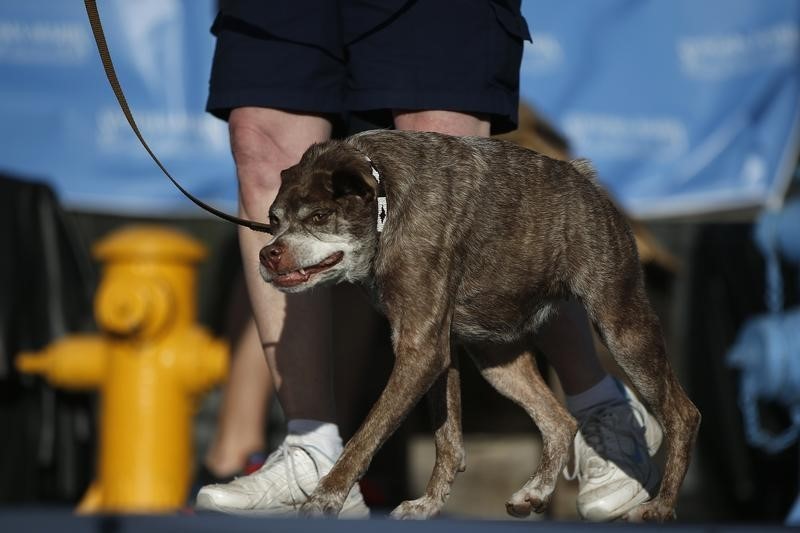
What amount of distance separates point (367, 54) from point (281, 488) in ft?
3.81

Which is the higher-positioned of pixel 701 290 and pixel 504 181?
pixel 504 181

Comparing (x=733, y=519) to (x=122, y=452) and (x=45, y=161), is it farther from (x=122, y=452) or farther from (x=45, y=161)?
(x=45, y=161)

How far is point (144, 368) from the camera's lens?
4.90 m

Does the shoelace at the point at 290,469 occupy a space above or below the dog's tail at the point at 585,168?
below

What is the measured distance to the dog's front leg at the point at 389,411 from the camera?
8.46 feet

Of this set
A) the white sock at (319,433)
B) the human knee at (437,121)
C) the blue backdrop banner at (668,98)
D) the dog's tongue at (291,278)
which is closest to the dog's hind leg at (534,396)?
the white sock at (319,433)

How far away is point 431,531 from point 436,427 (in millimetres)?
1088

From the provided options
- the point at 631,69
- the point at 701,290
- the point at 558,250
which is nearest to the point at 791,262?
the point at 701,290

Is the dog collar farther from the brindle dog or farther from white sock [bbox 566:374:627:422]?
white sock [bbox 566:374:627:422]

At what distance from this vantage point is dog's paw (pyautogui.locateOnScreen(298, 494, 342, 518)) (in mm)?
2541

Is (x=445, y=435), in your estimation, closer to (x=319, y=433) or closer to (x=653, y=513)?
(x=319, y=433)

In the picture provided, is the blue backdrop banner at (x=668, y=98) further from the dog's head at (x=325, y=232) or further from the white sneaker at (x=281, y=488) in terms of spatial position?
the dog's head at (x=325, y=232)

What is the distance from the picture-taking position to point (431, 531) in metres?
1.93

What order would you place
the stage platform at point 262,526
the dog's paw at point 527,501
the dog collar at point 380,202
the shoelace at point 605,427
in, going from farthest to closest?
the shoelace at point 605,427 < the dog's paw at point 527,501 < the dog collar at point 380,202 < the stage platform at point 262,526
